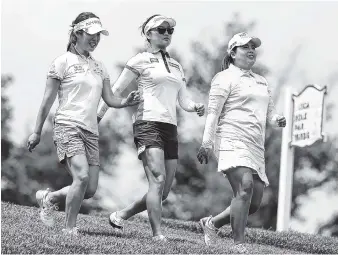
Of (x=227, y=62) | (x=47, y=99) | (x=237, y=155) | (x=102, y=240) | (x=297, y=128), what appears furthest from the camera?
(x=297, y=128)

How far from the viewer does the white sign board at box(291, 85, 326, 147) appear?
47.7ft

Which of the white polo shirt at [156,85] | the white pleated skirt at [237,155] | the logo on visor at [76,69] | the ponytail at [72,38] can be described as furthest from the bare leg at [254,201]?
the ponytail at [72,38]

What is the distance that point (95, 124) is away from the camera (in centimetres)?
757

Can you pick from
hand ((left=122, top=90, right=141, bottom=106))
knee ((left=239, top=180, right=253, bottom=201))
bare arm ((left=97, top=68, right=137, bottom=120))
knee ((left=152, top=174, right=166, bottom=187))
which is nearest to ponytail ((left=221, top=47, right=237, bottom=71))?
bare arm ((left=97, top=68, right=137, bottom=120))

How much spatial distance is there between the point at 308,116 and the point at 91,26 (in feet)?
26.4

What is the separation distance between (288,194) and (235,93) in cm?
767

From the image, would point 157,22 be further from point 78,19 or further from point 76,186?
point 76,186

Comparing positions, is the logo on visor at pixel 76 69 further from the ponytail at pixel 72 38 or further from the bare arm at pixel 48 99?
the ponytail at pixel 72 38

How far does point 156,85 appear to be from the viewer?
7.66m

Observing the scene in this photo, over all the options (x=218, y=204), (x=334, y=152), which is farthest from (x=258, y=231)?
(x=334, y=152)

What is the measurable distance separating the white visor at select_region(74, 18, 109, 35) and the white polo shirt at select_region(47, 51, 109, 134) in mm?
275

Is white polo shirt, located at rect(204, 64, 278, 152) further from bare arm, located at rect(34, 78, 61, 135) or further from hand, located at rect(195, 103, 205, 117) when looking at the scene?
bare arm, located at rect(34, 78, 61, 135)

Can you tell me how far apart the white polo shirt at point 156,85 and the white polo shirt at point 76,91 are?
0.42 m

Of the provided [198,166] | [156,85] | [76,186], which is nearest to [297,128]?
[156,85]
